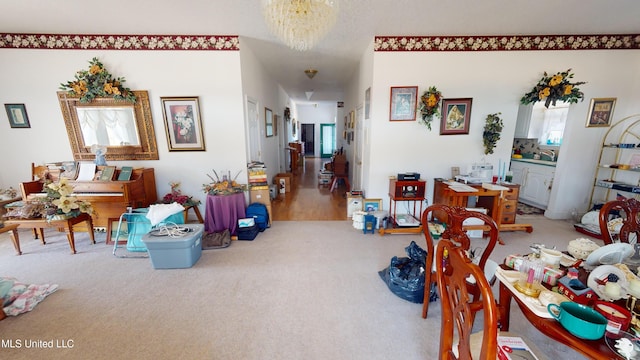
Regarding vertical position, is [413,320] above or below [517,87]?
below

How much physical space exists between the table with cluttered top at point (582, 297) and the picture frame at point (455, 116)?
2.38 meters

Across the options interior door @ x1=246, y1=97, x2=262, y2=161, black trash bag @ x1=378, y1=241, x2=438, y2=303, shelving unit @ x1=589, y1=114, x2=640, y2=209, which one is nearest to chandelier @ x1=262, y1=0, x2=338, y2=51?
interior door @ x1=246, y1=97, x2=262, y2=161

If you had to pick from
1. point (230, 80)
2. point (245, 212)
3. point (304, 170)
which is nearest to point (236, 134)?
point (230, 80)

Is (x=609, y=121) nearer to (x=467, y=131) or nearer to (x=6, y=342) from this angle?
(x=467, y=131)

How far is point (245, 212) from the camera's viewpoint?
3.34 meters

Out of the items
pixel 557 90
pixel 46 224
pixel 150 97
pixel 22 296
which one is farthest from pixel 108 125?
pixel 557 90

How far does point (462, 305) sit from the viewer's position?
0.84 meters

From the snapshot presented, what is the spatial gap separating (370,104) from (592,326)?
124 inches

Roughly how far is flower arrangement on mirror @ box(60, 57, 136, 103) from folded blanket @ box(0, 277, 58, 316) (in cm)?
242

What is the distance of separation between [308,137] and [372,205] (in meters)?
9.28

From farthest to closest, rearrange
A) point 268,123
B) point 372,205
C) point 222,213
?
point 268,123, point 372,205, point 222,213

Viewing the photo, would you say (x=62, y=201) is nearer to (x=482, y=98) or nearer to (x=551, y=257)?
(x=551, y=257)

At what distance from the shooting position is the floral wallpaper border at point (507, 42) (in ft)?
10.5

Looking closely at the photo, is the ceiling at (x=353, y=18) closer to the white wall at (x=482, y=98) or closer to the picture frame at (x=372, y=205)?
the white wall at (x=482, y=98)
